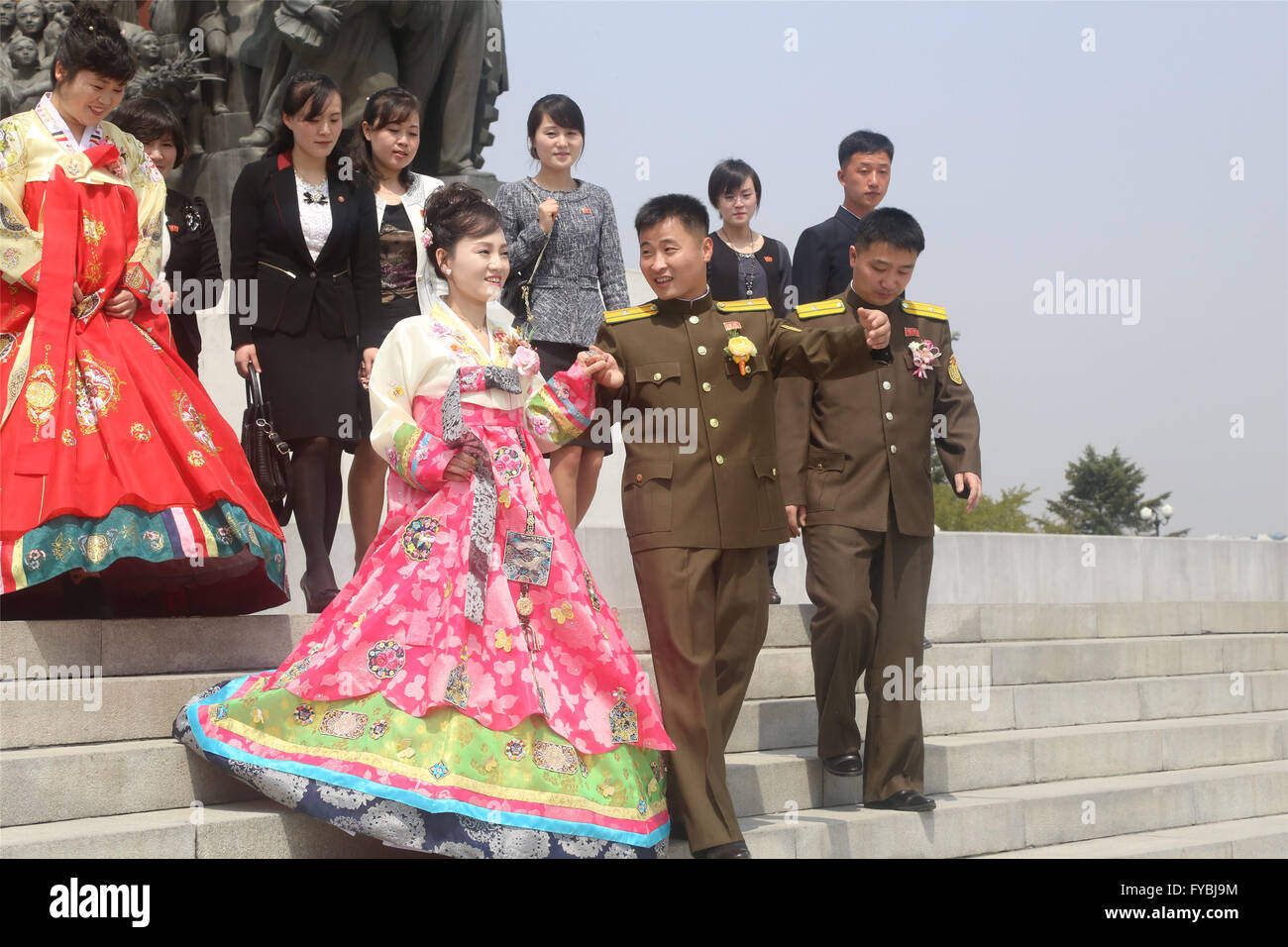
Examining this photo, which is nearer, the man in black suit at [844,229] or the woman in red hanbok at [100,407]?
the woman in red hanbok at [100,407]

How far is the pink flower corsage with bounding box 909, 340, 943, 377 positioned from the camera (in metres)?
4.81

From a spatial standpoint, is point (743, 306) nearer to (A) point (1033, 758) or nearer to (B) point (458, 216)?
(B) point (458, 216)

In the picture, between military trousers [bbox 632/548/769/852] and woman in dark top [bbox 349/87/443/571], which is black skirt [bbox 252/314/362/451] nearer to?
woman in dark top [bbox 349/87/443/571]

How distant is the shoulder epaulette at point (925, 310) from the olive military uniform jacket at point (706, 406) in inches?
31.1

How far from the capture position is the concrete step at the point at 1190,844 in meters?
4.82

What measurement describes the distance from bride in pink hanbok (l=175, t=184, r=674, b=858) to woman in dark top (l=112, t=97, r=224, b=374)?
162cm

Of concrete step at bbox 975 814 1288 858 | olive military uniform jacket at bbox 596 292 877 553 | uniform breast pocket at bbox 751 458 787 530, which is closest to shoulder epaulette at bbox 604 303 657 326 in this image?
olive military uniform jacket at bbox 596 292 877 553

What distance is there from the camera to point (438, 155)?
8797 mm

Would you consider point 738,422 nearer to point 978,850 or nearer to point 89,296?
point 978,850

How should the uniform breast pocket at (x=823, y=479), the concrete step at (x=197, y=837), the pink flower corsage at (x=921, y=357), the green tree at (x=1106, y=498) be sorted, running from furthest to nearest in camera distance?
the green tree at (x=1106, y=498) < the pink flower corsage at (x=921, y=357) < the uniform breast pocket at (x=823, y=479) < the concrete step at (x=197, y=837)

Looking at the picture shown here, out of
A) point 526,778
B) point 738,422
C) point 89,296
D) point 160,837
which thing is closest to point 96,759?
point 160,837

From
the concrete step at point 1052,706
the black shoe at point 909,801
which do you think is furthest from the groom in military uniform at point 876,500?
the concrete step at point 1052,706

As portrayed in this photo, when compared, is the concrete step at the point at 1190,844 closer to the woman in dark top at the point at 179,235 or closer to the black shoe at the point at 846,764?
the black shoe at the point at 846,764
